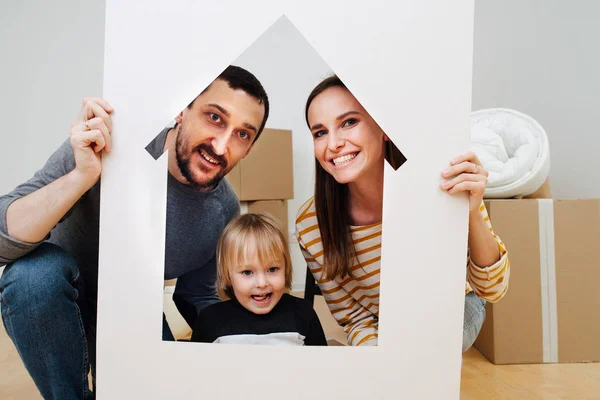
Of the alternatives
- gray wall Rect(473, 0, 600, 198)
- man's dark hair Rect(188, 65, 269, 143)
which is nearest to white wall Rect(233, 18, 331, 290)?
man's dark hair Rect(188, 65, 269, 143)

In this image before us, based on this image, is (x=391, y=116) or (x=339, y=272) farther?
(x=339, y=272)

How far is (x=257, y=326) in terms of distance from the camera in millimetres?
770

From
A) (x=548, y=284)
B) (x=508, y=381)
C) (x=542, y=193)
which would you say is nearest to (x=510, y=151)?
(x=542, y=193)

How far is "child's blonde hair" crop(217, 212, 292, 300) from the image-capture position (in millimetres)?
781

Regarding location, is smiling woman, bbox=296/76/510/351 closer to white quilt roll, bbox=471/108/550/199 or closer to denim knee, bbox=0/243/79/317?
denim knee, bbox=0/243/79/317

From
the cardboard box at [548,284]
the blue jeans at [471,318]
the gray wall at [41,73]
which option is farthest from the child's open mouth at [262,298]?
the gray wall at [41,73]

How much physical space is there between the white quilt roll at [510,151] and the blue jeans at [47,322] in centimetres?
132

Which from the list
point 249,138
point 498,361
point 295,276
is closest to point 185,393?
point 295,276

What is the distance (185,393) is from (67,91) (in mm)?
2097

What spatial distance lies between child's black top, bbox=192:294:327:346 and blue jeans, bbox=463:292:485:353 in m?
0.48

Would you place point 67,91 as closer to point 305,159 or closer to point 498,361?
point 305,159

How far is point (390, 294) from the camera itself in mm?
693

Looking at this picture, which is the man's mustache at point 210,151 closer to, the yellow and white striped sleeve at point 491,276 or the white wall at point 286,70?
the white wall at point 286,70

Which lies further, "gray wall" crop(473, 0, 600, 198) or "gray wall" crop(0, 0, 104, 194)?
"gray wall" crop(0, 0, 104, 194)
